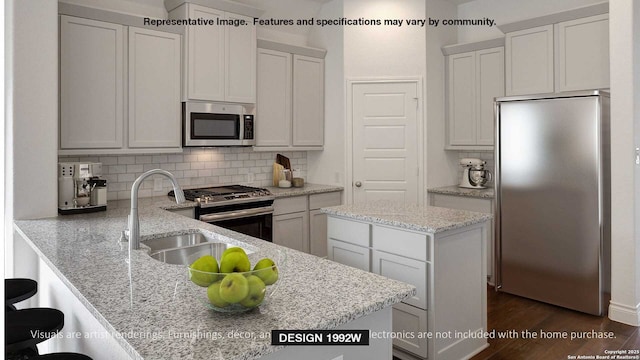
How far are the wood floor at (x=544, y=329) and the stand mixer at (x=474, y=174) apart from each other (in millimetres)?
1208

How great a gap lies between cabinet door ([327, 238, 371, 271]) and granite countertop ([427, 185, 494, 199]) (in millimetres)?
1891

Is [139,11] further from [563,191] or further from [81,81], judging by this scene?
[563,191]

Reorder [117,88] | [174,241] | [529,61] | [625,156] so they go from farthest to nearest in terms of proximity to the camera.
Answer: [529,61] < [117,88] < [625,156] < [174,241]

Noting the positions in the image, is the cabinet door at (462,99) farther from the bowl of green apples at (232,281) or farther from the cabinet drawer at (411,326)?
the bowl of green apples at (232,281)

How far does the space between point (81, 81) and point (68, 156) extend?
2.14 ft

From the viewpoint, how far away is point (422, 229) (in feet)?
8.15

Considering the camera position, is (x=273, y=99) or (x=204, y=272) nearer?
(x=204, y=272)

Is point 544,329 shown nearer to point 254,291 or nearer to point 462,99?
point 462,99

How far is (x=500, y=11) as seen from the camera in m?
4.77

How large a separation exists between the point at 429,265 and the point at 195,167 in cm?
269

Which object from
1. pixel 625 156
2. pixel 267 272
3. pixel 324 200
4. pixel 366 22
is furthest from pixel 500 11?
pixel 267 272

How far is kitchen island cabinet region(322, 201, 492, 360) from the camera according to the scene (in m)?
2.54

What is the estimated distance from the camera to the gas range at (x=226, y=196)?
3.71 metres

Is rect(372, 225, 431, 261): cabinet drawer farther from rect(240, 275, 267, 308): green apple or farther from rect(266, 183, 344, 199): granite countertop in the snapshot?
rect(266, 183, 344, 199): granite countertop
